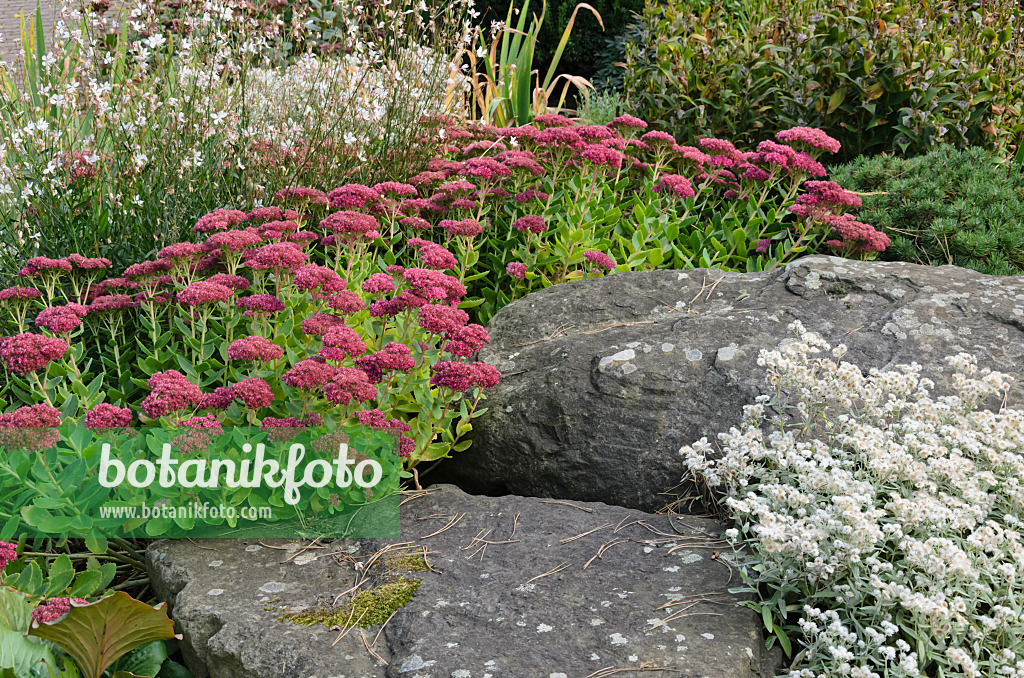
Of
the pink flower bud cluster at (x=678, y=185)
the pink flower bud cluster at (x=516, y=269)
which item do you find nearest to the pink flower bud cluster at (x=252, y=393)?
the pink flower bud cluster at (x=516, y=269)

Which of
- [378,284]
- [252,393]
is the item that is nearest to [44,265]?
[252,393]

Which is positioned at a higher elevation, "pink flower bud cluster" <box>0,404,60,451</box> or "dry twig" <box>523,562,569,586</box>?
"pink flower bud cluster" <box>0,404,60,451</box>

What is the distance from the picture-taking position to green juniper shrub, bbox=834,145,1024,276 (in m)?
4.55

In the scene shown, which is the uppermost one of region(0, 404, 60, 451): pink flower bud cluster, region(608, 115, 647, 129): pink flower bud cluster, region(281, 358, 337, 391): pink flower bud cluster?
region(608, 115, 647, 129): pink flower bud cluster

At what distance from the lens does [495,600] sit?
7.87ft

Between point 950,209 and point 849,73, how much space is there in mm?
1279

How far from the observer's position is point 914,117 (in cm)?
524


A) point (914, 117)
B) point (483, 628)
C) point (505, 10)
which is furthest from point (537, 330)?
point (505, 10)

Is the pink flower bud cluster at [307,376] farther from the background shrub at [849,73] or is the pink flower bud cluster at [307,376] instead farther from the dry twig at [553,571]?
the background shrub at [849,73]

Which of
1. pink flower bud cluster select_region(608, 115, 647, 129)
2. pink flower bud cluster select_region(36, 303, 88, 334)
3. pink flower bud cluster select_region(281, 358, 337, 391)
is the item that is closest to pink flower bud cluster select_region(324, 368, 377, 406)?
pink flower bud cluster select_region(281, 358, 337, 391)

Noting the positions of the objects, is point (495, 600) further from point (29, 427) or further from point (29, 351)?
point (29, 351)

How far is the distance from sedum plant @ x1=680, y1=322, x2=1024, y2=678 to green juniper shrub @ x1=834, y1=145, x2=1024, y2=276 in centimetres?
212

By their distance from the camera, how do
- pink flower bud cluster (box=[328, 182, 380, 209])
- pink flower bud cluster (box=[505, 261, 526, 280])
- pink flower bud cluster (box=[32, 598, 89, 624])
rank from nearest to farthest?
pink flower bud cluster (box=[32, 598, 89, 624]) < pink flower bud cluster (box=[328, 182, 380, 209]) < pink flower bud cluster (box=[505, 261, 526, 280])

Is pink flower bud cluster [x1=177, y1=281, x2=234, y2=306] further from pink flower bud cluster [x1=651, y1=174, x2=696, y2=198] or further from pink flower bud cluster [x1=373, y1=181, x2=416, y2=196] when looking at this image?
pink flower bud cluster [x1=651, y1=174, x2=696, y2=198]
